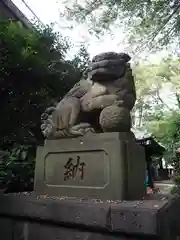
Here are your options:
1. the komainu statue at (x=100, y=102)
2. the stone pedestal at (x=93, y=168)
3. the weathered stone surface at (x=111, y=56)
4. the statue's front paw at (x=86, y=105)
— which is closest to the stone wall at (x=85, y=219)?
the stone pedestal at (x=93, y=168)

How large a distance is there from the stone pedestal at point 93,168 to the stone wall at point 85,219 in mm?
179

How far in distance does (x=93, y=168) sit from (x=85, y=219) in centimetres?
60

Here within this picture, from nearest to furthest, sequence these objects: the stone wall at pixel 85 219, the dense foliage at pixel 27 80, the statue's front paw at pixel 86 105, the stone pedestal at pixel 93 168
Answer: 1. the stone wall at pixel 85 219
2. the stone pedestal at pixel 93 168
3. the statue's front paw at pixel 86 105
4. the dense foliage at pixel 27 80

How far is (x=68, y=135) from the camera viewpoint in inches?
126

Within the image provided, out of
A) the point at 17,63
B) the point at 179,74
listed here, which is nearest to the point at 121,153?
the point at 17,63

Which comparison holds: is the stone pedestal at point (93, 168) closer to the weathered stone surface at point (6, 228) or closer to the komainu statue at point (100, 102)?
the komainu statue at point (100, 102)

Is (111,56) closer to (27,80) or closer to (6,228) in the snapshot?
(6,228)

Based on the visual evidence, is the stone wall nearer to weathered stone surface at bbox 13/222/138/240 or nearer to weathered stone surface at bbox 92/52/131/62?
weathered stone surface at bbox 13/222/138/240

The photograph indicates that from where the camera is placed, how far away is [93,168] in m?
2.90

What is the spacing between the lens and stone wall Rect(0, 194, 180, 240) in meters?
2.17

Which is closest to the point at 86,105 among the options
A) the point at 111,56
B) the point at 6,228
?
the point at 111,56

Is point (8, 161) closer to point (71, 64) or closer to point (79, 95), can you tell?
point (79, 95)

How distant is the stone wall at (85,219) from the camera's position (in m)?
2.17

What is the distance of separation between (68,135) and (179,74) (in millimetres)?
12911
